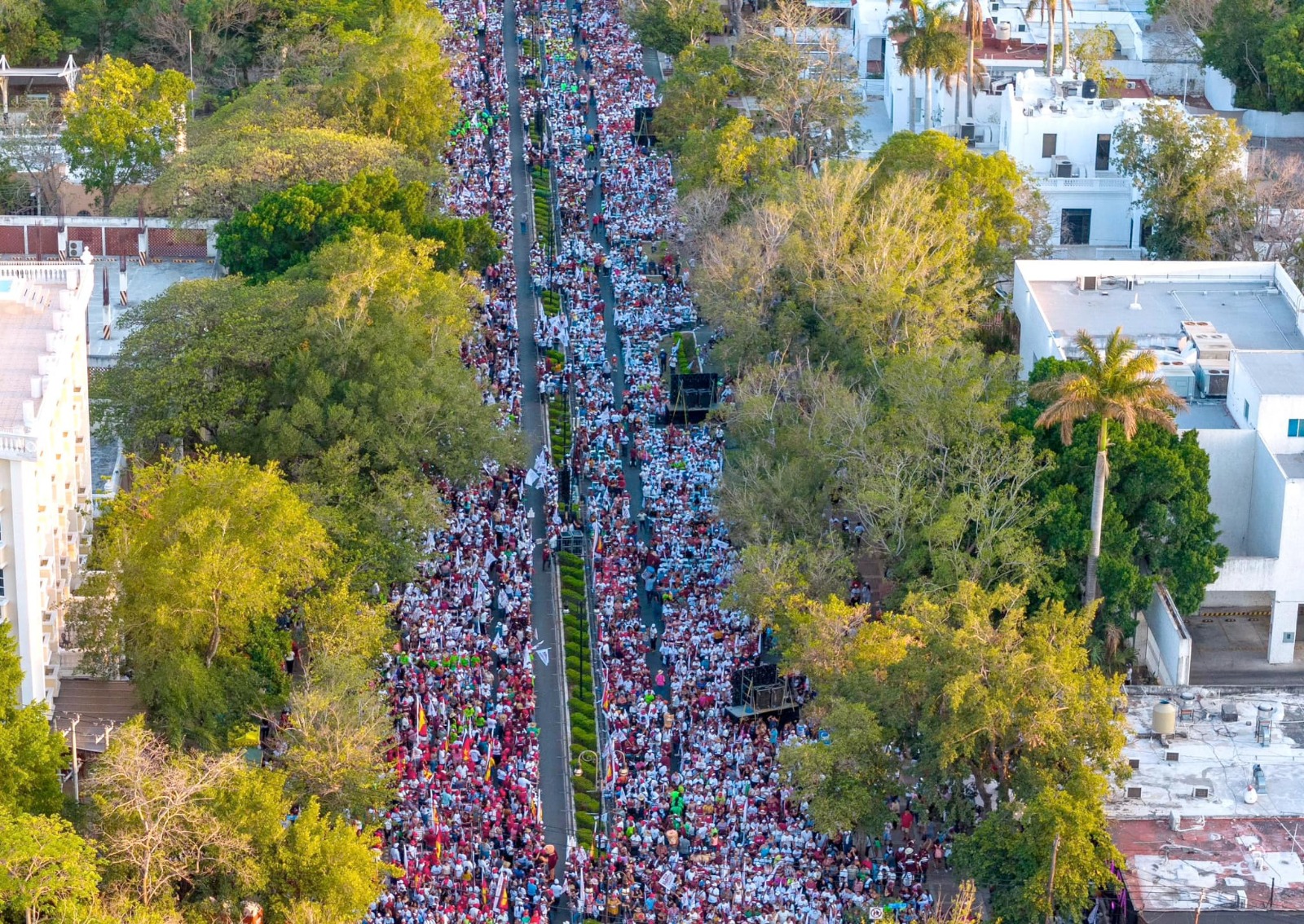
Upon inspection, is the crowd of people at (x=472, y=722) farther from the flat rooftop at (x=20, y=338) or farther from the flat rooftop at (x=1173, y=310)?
the flat rooftop at (x=1173, y=310)

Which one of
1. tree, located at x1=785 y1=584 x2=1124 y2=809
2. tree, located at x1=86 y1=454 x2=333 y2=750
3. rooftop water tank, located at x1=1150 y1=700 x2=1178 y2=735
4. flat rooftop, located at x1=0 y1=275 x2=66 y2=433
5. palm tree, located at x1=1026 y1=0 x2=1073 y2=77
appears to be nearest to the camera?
tree, located at x1=785 y1=584 x2=1124 y2=809

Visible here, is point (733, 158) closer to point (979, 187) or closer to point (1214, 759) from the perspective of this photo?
point (979, 187)

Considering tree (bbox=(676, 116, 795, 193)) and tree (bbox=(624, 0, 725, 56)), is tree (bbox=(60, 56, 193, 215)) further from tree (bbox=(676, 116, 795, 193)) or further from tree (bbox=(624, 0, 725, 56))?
tree (bbox=(624, 0, 725, 56))

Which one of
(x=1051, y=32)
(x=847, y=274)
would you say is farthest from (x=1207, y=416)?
(x=1051, y=32)

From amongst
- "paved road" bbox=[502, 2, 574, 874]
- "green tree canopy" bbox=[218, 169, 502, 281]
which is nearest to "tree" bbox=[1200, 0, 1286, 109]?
"paved road" bbox=[502, 2, 574, 874]

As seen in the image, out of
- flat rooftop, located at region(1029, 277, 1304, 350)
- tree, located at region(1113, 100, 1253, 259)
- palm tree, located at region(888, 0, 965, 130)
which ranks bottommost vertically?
flat rooftop, located at region(1029, 277, 1304, 350)
